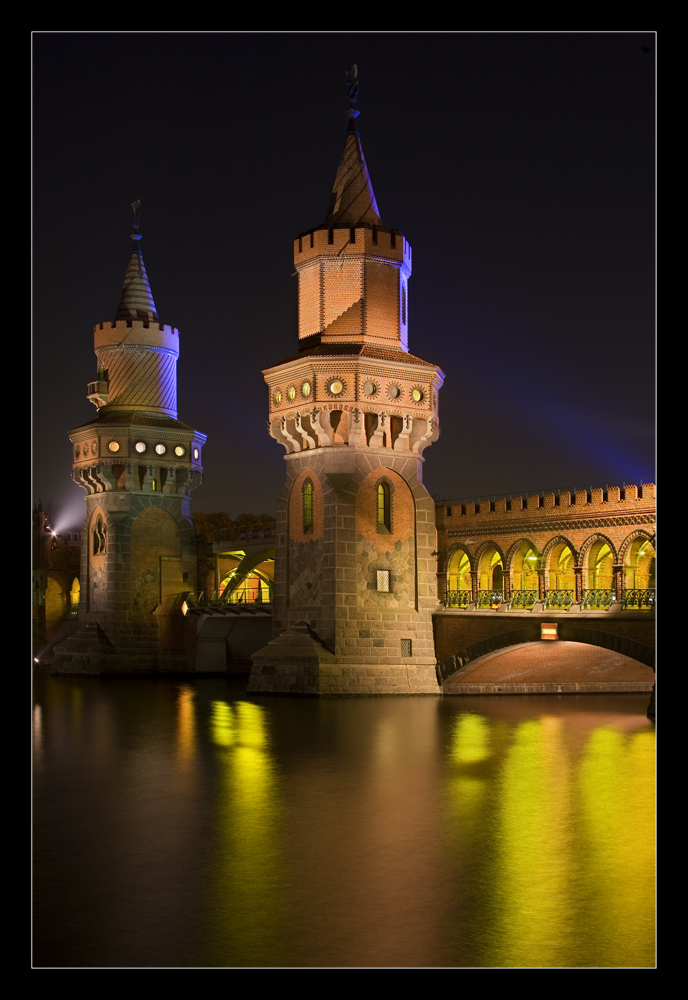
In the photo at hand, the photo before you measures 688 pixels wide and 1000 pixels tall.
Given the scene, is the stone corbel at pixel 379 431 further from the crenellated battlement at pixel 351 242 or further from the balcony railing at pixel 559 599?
the balcony railing at pixel 559 599

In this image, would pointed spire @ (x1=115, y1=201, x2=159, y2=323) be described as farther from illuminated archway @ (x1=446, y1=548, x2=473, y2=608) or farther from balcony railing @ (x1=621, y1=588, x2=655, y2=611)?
balcony railing @ (x1=621, y1=588, x2=655, y2=611)

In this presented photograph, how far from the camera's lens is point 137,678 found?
171 feet

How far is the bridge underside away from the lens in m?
38.5

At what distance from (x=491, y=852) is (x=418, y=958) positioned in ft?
13.9

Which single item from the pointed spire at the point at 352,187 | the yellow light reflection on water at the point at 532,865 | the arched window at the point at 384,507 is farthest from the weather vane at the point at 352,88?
the yellow light reflection on water at the point at 532,865

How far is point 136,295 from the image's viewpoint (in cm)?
5700

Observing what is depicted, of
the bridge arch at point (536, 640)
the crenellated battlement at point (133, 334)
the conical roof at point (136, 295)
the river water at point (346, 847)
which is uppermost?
the conical roof at point (136, 295)

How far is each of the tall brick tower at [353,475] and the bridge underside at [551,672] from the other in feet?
5.61

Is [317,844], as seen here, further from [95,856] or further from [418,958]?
[418,958]

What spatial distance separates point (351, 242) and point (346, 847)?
2850 centimetres

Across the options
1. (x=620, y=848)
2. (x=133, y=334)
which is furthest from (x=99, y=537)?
(x=620, y=848)

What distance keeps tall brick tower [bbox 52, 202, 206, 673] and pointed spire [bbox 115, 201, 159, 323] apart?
62 mm

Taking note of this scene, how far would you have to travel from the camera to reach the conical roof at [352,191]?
136 ft

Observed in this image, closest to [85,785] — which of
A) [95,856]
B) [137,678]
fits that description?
[95,856]
